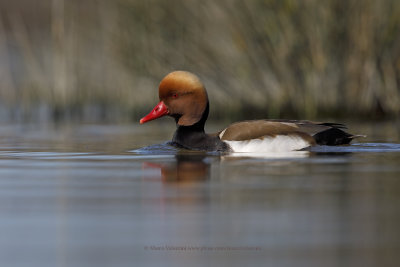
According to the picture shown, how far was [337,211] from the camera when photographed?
3.73 meters

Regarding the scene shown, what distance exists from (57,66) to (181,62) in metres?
2.30

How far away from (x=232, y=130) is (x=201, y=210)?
11.3ft

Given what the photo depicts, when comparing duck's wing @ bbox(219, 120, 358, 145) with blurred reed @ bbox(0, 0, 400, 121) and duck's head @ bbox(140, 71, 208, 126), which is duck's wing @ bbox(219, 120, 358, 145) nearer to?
duck's head @ bbox(140, 71, 208, 126)

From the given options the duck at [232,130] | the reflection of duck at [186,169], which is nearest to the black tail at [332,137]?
the duck at [232,130]

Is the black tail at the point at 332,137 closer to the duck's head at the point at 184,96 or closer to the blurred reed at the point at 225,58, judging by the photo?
the duck's head at the point at 184,96

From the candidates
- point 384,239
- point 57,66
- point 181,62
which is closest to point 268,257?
point 384,239

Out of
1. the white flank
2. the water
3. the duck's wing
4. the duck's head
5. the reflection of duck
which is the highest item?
the duck's head

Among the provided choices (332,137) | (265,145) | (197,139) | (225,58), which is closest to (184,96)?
(197,139)

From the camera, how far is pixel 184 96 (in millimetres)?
7801

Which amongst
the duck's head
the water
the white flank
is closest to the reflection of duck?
the water

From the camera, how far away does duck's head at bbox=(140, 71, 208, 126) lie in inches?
306

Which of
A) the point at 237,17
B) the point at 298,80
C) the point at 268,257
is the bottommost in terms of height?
the point at 268,257

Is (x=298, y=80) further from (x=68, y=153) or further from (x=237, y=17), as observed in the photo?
(x=68, y=153)

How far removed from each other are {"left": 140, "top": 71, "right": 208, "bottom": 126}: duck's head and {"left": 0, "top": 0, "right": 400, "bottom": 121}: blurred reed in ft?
12.5
